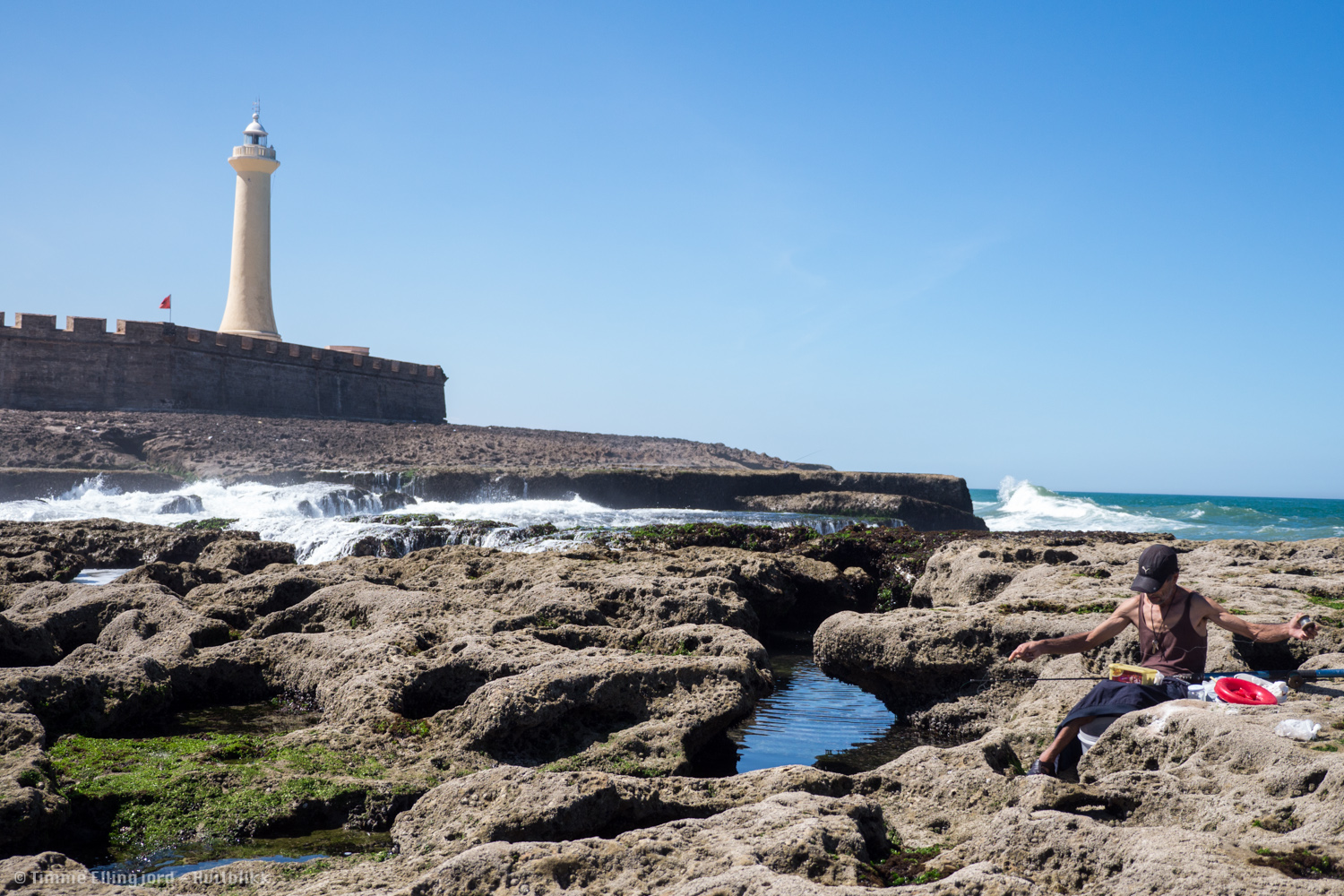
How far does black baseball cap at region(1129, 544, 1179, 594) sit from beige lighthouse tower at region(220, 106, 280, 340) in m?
31.6

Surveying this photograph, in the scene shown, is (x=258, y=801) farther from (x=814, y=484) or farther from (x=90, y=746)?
(x=814, y=484)

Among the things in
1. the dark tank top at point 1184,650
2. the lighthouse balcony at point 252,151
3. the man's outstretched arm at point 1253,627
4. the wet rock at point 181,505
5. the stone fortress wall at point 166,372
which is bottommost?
the wet rock at point 181,505

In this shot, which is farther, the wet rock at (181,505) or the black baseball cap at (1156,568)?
the wet rock at (181,505)

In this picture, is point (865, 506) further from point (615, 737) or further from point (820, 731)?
point (615, 737)

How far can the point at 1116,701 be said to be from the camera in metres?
3.94

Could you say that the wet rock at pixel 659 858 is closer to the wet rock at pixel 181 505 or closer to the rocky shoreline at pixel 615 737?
the rocky shoreline at pixel 615 737

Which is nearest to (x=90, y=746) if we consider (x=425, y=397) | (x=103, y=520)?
(x=103, y=520)

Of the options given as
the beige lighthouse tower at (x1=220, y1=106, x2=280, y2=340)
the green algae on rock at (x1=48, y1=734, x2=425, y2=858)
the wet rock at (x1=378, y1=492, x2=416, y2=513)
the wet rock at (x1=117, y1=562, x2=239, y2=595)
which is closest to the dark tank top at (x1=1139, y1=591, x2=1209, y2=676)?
the green algae on rock at (x1=48, y1=734, x2=425, y2=858)

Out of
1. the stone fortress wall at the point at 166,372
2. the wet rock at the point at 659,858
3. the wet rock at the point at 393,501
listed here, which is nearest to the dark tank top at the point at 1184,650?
the wet rock at the point at 659,858

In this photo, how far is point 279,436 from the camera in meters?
24.0

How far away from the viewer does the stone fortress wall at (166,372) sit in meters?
24.5

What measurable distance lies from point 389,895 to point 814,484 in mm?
20551

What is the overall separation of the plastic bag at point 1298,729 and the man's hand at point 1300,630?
49 cm

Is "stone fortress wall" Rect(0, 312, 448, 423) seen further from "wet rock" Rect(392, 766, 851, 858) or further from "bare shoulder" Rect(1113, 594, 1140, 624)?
"bare shoulder" Rect(1113, 594, 1140, 624)
